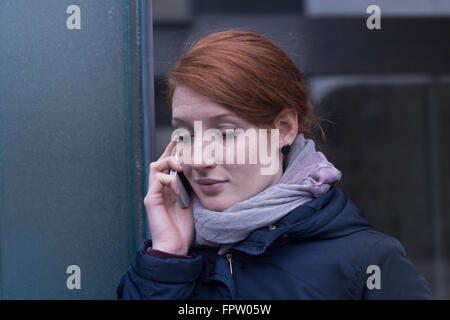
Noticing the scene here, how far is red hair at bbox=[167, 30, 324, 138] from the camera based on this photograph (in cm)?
154

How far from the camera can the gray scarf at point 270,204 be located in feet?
Result: 5.05

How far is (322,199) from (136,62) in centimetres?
104

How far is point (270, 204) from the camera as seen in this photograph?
5.08 feet

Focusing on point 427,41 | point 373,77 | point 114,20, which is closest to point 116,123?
point 114,20

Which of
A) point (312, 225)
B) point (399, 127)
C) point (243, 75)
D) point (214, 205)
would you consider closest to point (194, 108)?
point (243, 75)

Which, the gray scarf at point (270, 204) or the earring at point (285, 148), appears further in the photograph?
the earring at point (285, 148)

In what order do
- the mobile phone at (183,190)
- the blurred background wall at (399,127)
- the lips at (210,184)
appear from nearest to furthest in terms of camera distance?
the lips at (210,184) < the mobile phone at (183,190) < the blurred background wall at (399,127)

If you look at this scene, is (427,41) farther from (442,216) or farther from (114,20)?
(114,20)

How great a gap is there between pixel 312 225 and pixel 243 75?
451mm

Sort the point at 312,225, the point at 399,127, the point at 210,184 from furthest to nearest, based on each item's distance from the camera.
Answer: the point at 399,127 → the point at 210,184 → the point at 312,225

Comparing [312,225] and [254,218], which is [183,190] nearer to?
[254,218]

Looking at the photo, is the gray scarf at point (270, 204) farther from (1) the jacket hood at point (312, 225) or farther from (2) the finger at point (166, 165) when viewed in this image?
(2) the finger at point (166, 165)

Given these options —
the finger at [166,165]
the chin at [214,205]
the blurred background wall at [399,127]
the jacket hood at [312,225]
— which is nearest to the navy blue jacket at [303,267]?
the jacket hood at [312,225]

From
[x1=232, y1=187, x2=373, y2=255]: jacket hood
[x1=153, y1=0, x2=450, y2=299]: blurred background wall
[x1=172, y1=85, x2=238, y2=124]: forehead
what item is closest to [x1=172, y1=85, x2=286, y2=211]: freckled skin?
[x1=172, y1=85, x2=238, y2=124]: forehead
